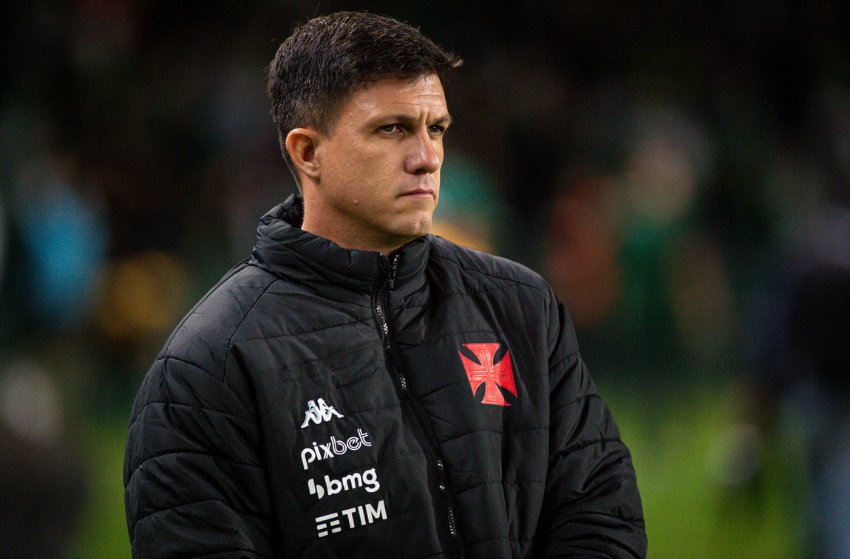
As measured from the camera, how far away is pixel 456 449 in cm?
241

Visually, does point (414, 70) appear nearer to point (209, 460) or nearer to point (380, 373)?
point (380, 373)

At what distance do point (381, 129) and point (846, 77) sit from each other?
8.57 metres

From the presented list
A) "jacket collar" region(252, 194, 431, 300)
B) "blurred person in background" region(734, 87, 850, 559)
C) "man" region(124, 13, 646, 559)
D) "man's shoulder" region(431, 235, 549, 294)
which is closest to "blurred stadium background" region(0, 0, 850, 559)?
"blurred person in background" region(734, 87, 850, 559)

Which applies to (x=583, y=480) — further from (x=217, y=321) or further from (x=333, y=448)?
(x=217, y=321)

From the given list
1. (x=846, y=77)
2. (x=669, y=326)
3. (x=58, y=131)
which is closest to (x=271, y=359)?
(x=669, y=326)

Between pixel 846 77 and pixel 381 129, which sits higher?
pixel 846 77

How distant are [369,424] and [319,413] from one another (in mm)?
95

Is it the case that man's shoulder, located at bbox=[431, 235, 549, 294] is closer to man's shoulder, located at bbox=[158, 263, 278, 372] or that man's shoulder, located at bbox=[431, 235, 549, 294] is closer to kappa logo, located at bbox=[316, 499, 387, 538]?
man's shoulder, located at bbox=[158, 263, 278, 372]

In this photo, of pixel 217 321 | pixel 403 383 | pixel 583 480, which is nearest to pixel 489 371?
pixel 403 383

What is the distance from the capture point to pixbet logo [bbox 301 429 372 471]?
2.33 m

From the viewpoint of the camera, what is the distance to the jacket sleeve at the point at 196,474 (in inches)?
89.4

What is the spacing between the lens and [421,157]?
2.50 metres

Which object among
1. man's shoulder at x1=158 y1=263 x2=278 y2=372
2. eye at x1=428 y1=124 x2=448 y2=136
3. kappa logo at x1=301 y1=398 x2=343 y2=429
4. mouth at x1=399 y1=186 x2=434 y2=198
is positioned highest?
eye at x1=428 y1=124 x2=448 y2=136

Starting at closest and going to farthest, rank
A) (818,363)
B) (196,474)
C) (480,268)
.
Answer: (196,474) → (480,268) → (818,363)
